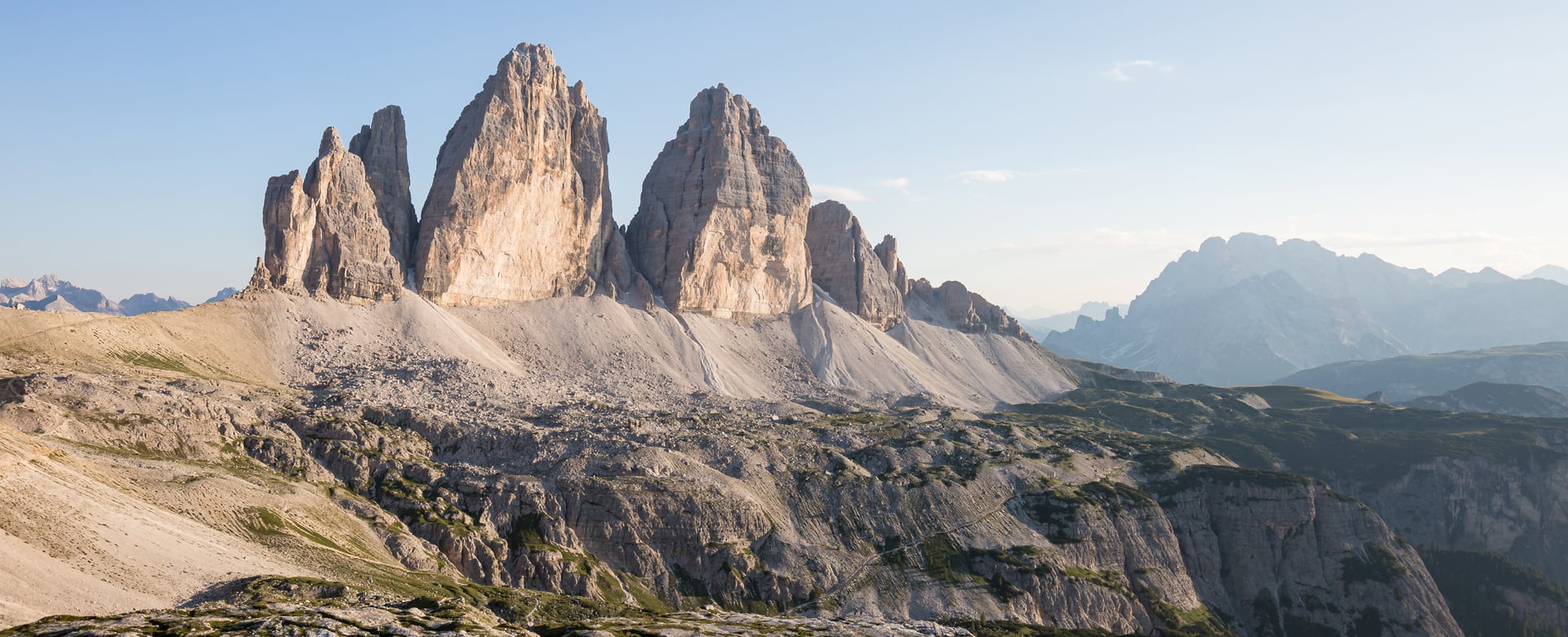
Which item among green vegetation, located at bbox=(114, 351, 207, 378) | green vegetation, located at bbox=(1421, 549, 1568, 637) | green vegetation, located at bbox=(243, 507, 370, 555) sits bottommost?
green vegetation, located at bbox=(1421, 549, 1568, 637)

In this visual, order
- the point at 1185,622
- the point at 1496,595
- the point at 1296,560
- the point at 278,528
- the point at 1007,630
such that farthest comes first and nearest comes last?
the point at 1496,595, the point at 1296,560, the point at 1185,622, the point at 1007,630, the point at 278,528

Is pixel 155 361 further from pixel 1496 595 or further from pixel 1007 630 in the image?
pixel 1496 595

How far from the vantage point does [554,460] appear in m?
154

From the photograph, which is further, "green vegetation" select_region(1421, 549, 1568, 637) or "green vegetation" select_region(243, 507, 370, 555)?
"green vegetation" select_region(1421, 549, 1568, 637)

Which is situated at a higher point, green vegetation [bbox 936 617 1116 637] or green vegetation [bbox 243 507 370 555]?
green vegetation [bbox 243 507 370 555]

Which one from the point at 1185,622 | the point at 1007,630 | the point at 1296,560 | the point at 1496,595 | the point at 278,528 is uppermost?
the point at 278,528

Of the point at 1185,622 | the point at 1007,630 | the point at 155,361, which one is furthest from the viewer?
the point at 155,361

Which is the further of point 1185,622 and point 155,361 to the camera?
point 155,361

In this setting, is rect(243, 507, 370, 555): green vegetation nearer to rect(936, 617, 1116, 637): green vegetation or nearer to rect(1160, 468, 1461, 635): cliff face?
rect(936, 617, 1116, 637): green vegetation

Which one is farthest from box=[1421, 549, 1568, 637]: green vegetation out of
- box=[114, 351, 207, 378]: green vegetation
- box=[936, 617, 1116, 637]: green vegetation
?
box=[114, 351, 207, 378]: green vegetation

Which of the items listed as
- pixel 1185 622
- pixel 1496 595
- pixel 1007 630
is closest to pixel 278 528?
pixel 1007 630

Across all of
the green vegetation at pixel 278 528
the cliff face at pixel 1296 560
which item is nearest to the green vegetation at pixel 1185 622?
the cliff face at pixel 1296 560

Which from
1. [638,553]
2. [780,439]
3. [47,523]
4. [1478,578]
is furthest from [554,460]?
[1478,578]

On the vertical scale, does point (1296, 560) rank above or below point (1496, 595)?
above
